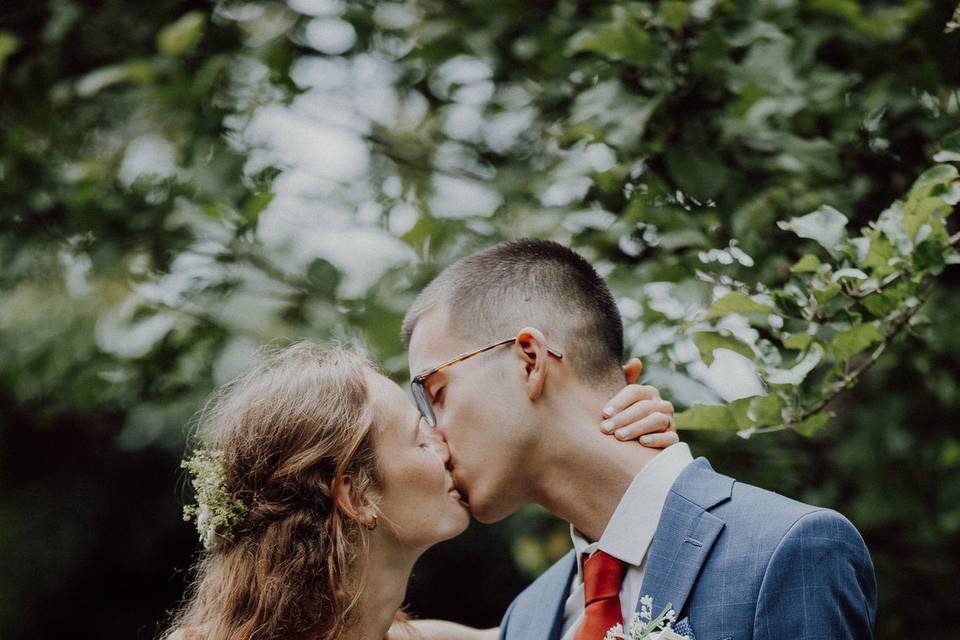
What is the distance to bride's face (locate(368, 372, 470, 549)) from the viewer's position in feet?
8.17

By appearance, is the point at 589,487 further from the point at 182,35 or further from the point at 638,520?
the point at 182,35

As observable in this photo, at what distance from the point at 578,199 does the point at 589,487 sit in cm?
Answer: 110

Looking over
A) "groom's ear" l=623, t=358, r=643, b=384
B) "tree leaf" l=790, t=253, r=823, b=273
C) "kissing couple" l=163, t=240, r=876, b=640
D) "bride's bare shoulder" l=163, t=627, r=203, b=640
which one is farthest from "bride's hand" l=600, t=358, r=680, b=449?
"bride's bare shoulder" l=163, t=627, r=203, b=640

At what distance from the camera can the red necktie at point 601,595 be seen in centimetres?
225

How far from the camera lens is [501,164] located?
3.99 meters

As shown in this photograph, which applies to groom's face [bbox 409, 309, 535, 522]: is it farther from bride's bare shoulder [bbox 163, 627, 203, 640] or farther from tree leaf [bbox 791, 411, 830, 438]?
bride's bare shoulder [bbox 163, 627, 203, 640]

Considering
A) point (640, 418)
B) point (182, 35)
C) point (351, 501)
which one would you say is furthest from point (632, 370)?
point (182, 35)

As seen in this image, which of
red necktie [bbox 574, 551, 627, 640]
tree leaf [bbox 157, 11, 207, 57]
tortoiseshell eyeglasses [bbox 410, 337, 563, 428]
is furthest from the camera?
tree leaf [bbox 157, 11, 207, 57]

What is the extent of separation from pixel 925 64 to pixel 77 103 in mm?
3253

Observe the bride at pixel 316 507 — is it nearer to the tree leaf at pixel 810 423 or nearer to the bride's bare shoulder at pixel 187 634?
the bride's bare shoulder at pixel 187 634

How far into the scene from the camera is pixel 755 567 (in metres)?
2.06

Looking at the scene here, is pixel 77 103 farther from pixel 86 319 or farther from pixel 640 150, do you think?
pixel 640 150

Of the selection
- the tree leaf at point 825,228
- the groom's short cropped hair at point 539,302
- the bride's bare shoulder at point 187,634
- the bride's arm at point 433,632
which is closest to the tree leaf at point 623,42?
the groom's short cropped hair at point 539,302

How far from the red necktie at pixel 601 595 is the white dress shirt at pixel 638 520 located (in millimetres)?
24
